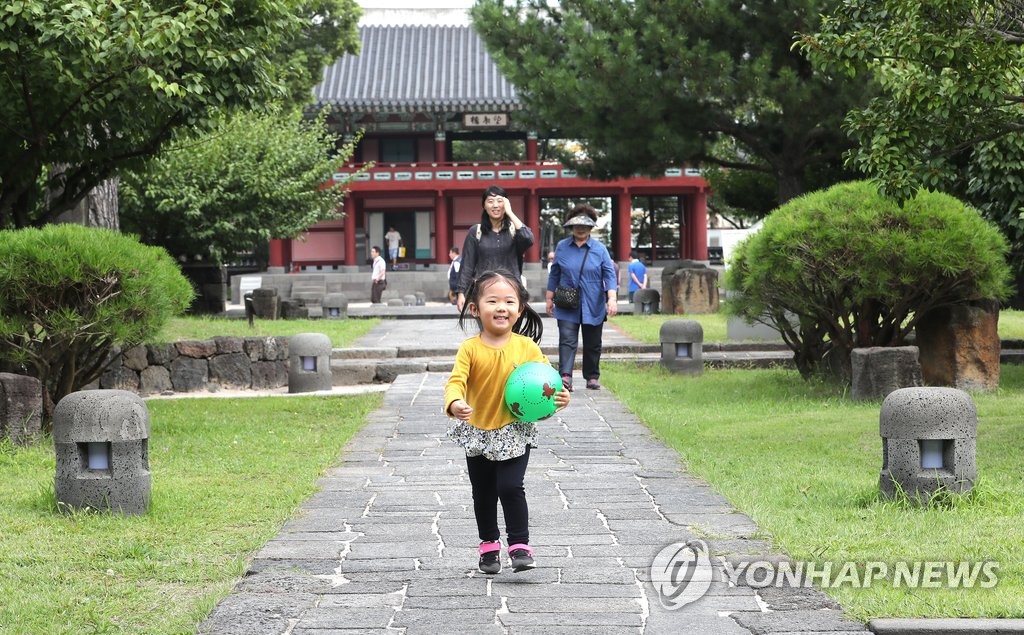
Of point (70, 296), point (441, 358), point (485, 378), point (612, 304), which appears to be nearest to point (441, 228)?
point (441, 358)

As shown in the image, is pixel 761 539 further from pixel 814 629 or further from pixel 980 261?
pixel 980 261

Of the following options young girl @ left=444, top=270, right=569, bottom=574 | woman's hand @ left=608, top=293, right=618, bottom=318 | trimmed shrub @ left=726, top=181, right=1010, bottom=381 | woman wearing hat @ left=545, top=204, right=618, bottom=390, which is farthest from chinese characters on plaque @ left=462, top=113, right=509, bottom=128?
young girl @ left=444, top=270, right=569, bottom=574

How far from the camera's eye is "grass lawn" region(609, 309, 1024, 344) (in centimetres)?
1638

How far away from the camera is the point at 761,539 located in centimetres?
509

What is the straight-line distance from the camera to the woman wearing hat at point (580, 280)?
A: 996 centimetres

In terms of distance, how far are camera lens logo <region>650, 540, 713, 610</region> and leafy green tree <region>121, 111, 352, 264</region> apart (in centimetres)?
1673

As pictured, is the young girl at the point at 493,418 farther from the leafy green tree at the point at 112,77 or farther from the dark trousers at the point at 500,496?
the leafy green tree at the point at 112,77

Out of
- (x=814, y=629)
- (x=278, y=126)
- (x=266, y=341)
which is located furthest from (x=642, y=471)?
(x=278, y=126)

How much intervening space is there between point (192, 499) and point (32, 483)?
3.94 ft

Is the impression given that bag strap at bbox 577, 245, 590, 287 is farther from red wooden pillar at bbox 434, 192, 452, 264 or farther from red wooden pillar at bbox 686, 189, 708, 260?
red wooden pillar at bbox 686, 189, 708, 260

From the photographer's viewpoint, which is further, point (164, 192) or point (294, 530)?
point (164, 192)

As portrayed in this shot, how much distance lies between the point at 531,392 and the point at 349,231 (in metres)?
32.0

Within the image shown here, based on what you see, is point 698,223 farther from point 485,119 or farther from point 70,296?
point 70,296

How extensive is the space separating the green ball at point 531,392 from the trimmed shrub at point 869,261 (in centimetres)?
552
